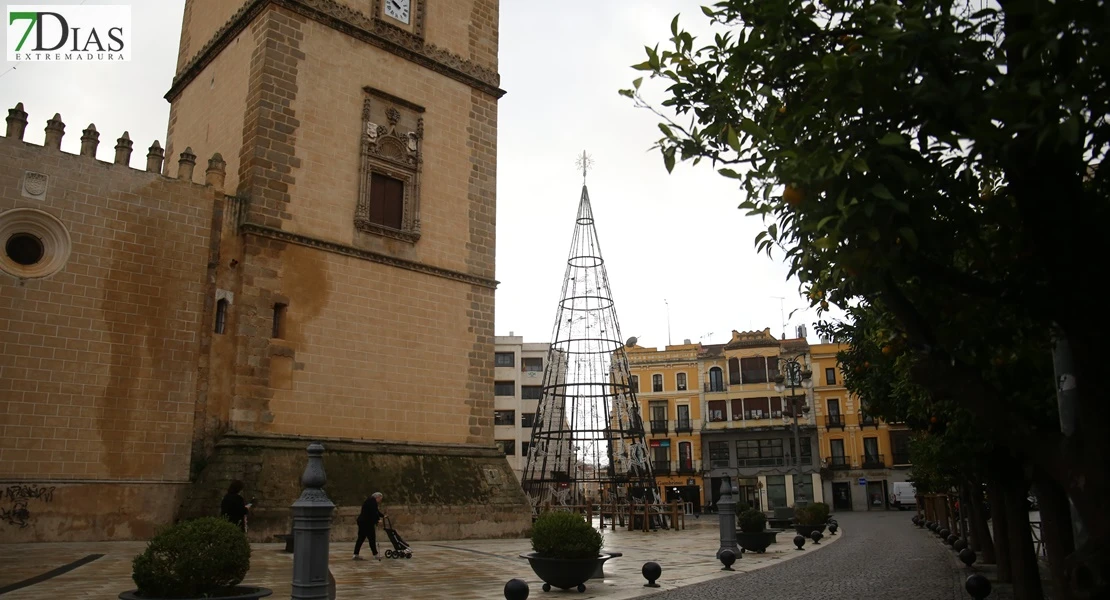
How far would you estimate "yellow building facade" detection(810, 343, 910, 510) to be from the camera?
175ft

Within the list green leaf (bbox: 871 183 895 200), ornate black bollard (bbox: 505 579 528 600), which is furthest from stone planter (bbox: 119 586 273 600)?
green leaf (bbox: 871 183 895 200)

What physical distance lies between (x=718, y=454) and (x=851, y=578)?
44809 millimetres

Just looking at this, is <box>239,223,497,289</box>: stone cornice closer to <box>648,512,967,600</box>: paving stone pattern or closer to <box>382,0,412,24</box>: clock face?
<box>382,0,412,24</box>: clock face

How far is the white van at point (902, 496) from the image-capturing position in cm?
4944

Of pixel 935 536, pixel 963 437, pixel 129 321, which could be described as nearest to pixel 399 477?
pixel 129 321

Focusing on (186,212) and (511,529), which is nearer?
(186,212)

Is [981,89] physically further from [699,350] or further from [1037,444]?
[699,350]

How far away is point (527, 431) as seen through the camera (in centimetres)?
6112

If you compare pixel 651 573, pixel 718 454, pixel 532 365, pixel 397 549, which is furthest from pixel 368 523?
pixel 532 365

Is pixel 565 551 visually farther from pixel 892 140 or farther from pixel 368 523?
pixel 892 140

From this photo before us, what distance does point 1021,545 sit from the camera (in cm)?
915

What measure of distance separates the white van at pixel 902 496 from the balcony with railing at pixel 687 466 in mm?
12762

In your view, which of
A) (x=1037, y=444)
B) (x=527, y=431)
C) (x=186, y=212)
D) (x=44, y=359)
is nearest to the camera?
(x=1037, y=444)

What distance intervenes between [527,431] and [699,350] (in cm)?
1409
